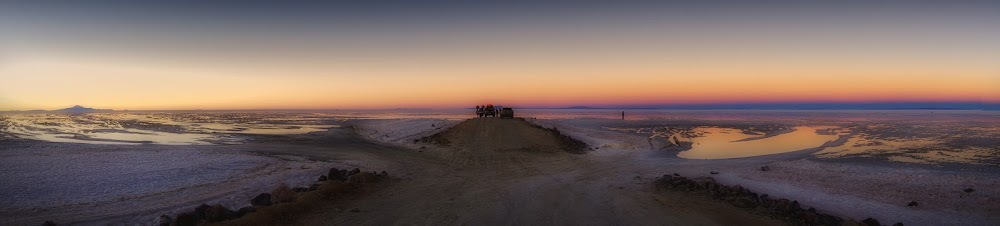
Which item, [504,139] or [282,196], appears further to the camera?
[504,139]

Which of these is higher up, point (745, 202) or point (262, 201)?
point (262, 201)

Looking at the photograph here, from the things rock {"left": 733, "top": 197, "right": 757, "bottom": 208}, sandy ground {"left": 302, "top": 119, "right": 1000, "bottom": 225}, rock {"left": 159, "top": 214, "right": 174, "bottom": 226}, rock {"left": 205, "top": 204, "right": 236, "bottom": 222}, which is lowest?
sandy ground {"left": 302, "top": 119, "right": 1000, "bottom": 225}

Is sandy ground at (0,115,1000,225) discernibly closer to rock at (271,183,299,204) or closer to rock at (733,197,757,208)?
rock at (733,197,757,208)

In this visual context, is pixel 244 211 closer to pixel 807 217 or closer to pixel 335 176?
pixel 335 176

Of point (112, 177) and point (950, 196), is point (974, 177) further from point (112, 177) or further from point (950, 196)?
point (112, 177)

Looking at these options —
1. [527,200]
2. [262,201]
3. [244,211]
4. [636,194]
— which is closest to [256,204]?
[262,201]

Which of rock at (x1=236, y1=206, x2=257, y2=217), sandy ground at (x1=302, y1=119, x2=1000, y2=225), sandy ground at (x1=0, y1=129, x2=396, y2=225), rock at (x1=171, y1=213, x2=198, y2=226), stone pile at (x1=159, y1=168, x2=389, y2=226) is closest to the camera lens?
rock at (x1=171, y1=213, x2=198, y2=226)

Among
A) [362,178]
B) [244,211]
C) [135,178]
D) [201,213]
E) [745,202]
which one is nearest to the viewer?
[201,213]

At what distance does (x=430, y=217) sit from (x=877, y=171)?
1428 cm

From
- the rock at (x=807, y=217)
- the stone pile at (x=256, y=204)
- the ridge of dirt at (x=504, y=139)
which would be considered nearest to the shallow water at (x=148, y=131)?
the ridge of dirt at (x=504, y=139)

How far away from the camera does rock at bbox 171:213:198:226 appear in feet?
26.7

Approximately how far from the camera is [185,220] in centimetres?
818

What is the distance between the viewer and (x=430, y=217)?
29.7 ft

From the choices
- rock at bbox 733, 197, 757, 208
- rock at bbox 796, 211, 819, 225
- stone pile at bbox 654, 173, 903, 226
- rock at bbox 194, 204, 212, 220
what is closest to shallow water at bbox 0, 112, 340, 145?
rock at bbox 194, 204, 212, 220
